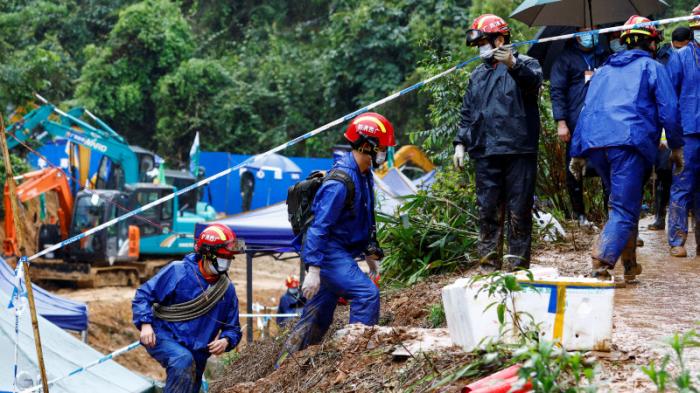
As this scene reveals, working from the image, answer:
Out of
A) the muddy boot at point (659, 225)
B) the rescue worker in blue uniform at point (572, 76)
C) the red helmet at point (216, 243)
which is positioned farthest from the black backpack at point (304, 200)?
the muddy boot at point (659, 225)

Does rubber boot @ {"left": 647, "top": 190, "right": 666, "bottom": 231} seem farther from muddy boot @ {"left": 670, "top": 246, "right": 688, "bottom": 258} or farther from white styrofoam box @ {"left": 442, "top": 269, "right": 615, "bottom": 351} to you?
white styrofoam box @ {"left": 442, "top": 269, "right": 615, "bottom": 351}

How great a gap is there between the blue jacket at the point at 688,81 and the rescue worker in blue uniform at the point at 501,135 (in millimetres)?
1289

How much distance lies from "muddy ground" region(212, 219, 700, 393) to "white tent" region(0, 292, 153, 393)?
8.39 ft

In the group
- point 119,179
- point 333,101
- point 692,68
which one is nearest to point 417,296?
point 692,68

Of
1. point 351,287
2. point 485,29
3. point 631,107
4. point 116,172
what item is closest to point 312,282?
point 351,287

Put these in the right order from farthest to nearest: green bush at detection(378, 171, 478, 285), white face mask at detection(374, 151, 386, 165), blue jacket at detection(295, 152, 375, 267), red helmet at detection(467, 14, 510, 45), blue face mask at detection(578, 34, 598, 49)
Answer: green bush at detection(378, 171, 478, 285) → blue face mask at detection(578, 34, 598, 49) → red helmet at detection(467, 14, 510, 45) → white face mask at detection(374, 151, 386, 165) → blue jacket at detection(295, 152, 375, 267)

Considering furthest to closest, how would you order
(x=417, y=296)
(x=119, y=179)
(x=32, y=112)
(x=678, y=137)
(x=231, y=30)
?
(x=231, y=30) → (x=119, y=179) → (x=32, y=112) → (x=417, y=296) → (x=678, y=137)

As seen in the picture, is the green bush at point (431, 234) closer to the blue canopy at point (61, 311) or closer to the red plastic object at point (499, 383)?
the red plastic object at point (499, 383)

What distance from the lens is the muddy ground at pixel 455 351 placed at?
530 cm

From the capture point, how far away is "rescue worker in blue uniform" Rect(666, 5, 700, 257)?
27.6 feet

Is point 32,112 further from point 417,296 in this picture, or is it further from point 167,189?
point 417,296

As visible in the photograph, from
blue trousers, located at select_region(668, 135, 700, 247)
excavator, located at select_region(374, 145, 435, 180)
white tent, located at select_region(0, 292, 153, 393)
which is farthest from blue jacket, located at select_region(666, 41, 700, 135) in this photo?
excavator, located at select_region(374, 145, 435, 180)

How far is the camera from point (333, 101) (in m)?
35.2

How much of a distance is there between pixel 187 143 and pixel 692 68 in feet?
103
